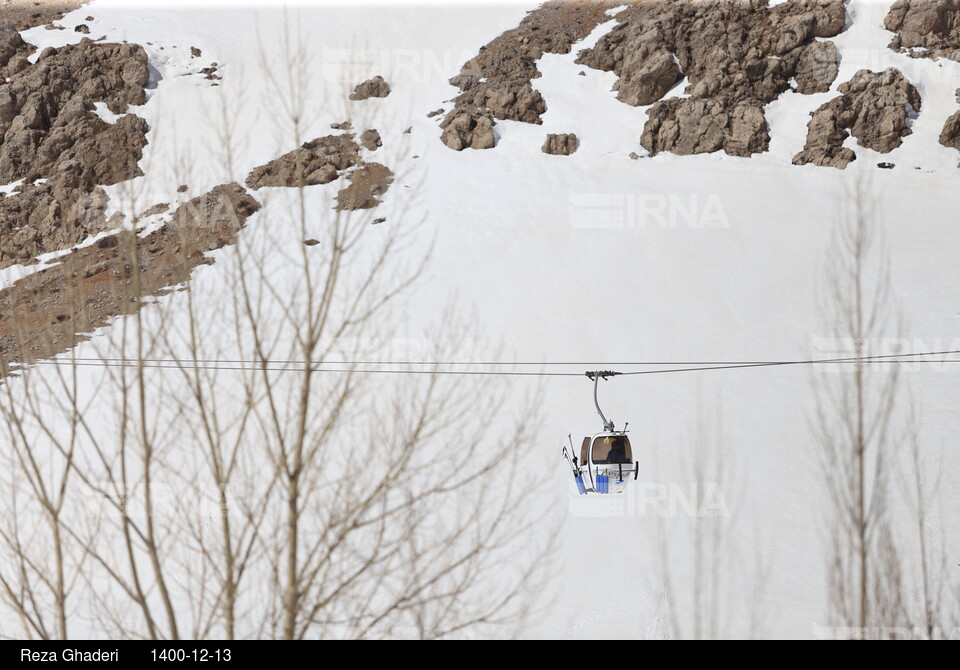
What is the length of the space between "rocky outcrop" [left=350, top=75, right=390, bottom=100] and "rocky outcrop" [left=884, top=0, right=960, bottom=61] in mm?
22940

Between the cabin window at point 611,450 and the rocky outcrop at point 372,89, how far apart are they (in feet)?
102

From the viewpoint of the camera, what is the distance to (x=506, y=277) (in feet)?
94.9

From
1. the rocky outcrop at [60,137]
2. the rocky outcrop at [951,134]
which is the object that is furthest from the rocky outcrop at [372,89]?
the rocky outcrop at [951,134]

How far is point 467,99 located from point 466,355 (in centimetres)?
1842

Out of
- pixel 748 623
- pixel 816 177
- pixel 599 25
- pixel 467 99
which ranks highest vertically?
pixel 599 25

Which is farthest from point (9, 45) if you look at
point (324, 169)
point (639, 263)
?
point (639, 263)

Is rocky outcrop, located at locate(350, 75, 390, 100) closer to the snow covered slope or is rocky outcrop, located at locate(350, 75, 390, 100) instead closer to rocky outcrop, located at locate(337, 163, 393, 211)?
the snow covered slope

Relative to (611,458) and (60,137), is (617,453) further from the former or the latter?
(60,137)

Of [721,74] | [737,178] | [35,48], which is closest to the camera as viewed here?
[737,178]

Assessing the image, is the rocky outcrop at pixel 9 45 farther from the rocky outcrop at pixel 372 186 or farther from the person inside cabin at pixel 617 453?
the person inside cabin at pixel 617 453

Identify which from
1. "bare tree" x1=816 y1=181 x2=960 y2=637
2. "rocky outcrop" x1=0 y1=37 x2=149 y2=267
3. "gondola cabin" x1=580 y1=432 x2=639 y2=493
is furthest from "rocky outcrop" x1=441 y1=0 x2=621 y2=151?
"gondola cabin" x1=580 y1=432 x2=639 y2=493

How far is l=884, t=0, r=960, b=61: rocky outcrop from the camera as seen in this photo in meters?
38.0

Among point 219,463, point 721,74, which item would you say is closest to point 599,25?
point 721,74
